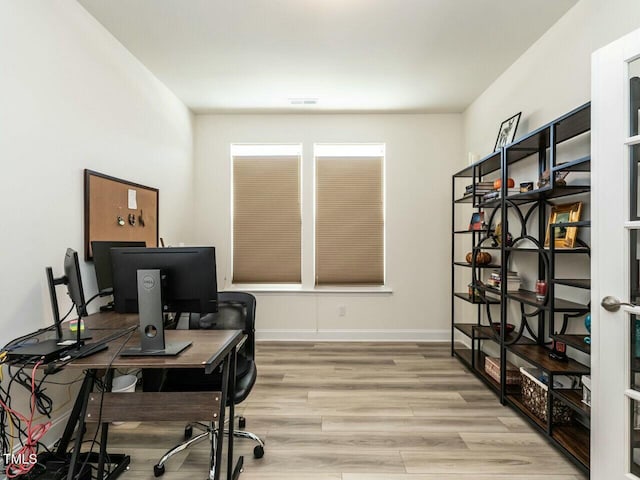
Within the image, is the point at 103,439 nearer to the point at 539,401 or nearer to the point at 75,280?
the point at 75,280

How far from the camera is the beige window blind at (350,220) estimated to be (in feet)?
14.9

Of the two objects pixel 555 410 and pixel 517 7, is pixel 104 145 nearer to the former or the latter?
pixel 517 7

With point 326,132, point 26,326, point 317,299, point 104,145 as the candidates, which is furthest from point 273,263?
point 26,326

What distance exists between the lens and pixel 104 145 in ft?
8.98

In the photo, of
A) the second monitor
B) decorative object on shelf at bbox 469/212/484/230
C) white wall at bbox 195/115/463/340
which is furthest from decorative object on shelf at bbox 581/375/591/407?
white wall at bbox 195/115/463/340

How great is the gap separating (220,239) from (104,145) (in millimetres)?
2008

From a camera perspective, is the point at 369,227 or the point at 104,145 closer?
the point at 104,145

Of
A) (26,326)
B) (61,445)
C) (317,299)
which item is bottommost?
(61,445)

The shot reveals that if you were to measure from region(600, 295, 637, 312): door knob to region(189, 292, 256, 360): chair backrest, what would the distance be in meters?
2.00

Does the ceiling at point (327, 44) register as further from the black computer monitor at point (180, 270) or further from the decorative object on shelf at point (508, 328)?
the decorative object on shelf at point (508, 328)

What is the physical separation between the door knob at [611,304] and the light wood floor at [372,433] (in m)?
1.01

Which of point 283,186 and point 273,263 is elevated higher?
point 283,186

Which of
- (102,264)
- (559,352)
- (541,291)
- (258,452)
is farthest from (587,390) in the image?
(102,264)

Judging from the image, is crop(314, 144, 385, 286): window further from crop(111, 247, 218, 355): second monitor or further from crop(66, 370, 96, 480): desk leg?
crop(66, 370, 96, 480): desk leg
